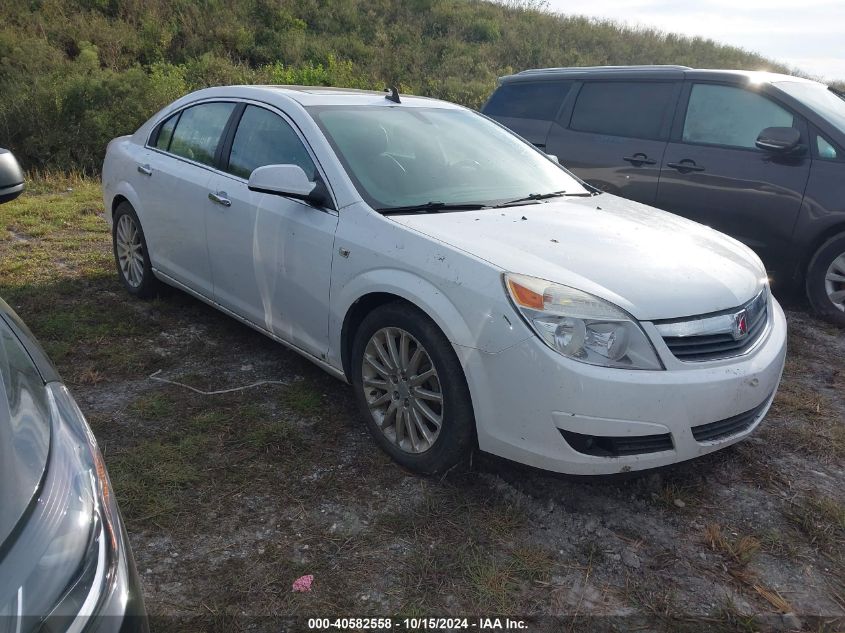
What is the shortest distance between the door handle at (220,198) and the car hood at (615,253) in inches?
49.8

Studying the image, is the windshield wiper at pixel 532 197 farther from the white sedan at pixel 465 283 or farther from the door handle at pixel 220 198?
the door handle at pixel 220 198

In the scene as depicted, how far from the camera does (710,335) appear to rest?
8.97 ft

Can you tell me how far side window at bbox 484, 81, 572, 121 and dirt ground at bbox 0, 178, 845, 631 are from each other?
3745 millimetres

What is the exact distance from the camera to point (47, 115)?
41.7 ft

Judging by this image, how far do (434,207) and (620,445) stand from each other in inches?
54.6

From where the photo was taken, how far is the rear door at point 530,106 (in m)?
6.75

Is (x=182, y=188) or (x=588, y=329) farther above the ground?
(x=588, y=329)

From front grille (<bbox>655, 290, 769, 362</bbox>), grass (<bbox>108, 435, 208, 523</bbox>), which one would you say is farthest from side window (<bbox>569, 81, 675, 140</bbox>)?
grass (<bbox>108, 435, 208, 523</bbox>)

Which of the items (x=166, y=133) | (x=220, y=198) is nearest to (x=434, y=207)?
(x=220, y=198)

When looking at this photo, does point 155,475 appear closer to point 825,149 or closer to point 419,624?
point 419,624

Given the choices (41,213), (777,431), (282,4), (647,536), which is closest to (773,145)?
(777,431)

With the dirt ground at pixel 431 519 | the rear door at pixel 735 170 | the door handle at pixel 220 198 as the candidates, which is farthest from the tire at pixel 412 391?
the rear door at pixel 735 170

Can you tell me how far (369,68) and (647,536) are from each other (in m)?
21.1

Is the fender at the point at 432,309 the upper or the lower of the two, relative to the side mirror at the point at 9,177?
lower
